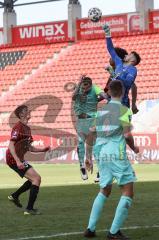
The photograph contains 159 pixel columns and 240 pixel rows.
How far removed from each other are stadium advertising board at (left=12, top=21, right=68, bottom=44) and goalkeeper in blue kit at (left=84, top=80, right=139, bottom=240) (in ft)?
97.5

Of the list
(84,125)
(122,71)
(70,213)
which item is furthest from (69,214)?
(84,125)

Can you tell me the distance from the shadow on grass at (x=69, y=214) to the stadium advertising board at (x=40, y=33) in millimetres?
23580

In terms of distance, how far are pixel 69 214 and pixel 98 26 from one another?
2647 centimetres

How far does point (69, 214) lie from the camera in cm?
1144

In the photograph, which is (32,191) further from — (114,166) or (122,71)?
(114,166)

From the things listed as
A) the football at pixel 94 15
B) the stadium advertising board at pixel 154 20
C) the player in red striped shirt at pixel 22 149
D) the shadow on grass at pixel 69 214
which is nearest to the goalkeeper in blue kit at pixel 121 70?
the player in red striped shirt at pixel 22 149

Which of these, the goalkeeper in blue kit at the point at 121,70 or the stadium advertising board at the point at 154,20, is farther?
the stadium advertising board at the point at 154,20

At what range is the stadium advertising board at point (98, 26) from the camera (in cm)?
3566

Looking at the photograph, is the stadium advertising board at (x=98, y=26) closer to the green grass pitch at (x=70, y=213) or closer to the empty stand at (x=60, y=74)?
the empty stand at (x=60, y=74)

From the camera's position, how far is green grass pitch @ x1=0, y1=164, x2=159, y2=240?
9.44 meters

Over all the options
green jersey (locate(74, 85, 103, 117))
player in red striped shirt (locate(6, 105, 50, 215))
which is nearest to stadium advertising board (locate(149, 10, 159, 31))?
green jersey (locate(74, 85, 103, 117))

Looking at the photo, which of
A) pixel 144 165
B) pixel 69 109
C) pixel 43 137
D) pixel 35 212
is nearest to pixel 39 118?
pixel 69 109

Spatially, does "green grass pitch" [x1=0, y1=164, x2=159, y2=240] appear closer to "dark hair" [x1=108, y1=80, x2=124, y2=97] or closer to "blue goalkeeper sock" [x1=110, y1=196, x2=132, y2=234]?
"blue goalkeeper sock" [x1=110, y1=196, x2=132, y2=234]

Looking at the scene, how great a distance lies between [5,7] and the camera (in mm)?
41812
